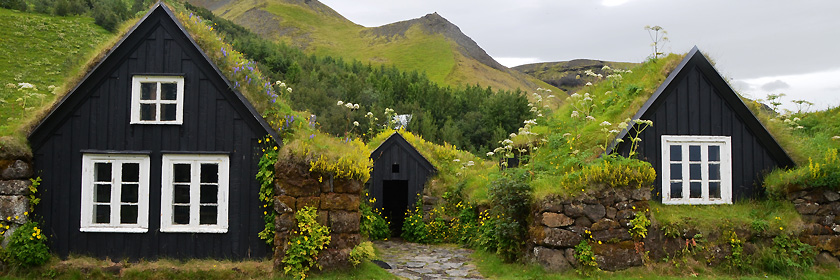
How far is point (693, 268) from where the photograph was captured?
1162 cm

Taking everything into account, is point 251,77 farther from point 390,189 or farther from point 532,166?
point 390,189

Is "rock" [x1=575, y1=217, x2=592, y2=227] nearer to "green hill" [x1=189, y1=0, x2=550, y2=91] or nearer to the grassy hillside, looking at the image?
the grassy hillside

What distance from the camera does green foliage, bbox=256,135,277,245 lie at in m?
10.9

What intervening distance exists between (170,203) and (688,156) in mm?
11335

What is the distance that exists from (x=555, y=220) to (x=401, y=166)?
8.60 m

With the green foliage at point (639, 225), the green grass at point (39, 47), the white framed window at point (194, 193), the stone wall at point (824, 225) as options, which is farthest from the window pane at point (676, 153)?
the green grass at point (39, 47)

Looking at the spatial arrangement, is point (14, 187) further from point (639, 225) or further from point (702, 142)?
point (702, 142)

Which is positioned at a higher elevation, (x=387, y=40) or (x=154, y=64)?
(x=387, y=40)

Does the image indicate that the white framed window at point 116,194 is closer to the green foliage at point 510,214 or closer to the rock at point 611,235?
the green foliage at point 510,214

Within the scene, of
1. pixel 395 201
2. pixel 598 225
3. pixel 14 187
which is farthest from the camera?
pixel 395 201

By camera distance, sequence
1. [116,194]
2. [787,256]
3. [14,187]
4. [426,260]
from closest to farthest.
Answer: [14,187]
[116,194]
[787,256]
[426,260]

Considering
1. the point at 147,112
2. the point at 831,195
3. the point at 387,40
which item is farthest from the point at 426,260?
the point at 387,40

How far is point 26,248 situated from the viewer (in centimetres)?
1057

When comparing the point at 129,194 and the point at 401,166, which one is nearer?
the point at 129,194
